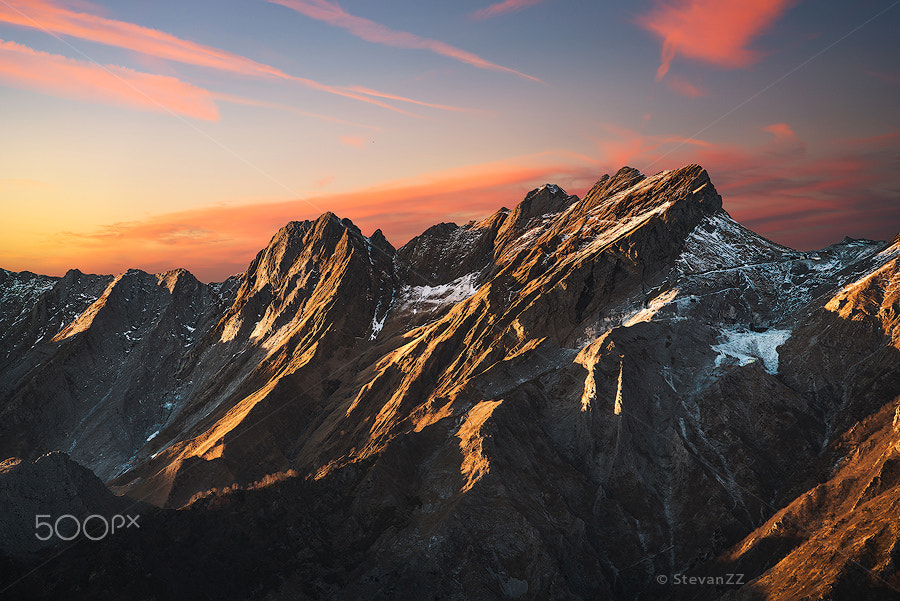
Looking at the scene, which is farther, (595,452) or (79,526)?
(595,452)

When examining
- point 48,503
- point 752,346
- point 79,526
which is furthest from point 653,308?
point 48,503

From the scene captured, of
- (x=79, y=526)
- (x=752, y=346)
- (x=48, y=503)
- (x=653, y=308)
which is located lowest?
(x=79, y=526)

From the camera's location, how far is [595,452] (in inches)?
4409

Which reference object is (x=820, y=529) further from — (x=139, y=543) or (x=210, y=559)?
(x=139, y=543)

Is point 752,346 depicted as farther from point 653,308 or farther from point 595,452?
point 595,452

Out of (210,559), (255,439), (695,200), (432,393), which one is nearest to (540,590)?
(210,559)

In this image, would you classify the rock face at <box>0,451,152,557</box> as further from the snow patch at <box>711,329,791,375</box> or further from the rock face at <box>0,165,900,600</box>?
the snow patch at <box>711,329,791,375</box>

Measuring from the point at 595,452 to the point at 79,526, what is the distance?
76.5 m

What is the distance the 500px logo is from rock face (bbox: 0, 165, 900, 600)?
446 cm

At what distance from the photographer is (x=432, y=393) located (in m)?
146

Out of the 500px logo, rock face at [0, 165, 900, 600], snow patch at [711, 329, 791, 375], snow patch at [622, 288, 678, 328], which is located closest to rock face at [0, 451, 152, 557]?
the 500px logo

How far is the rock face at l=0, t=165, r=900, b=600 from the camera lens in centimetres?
8775

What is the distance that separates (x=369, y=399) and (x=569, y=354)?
161 feet

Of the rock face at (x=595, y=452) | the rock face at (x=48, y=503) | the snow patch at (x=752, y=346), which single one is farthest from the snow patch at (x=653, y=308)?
the rock face at (x=48, y=503)
